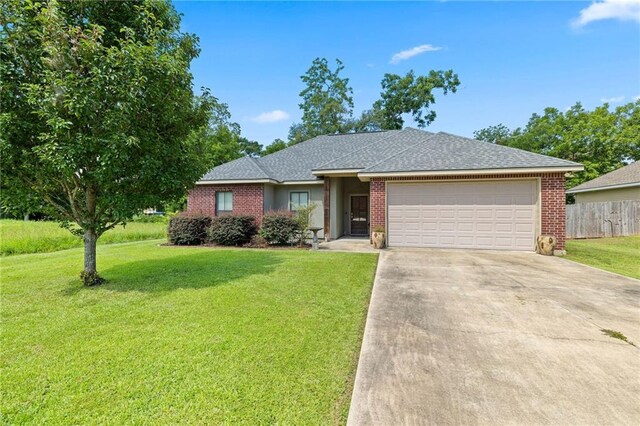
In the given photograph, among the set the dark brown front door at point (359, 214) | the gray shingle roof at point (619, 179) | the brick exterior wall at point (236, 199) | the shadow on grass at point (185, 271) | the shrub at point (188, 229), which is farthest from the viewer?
the gray shingle roof at point (619, 179)

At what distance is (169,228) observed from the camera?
1291cm

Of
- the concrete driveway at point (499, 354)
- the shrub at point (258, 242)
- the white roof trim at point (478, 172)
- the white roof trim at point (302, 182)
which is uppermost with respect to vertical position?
the white roof trim at point (302, 182)

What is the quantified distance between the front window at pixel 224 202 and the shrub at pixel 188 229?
1.92 metres

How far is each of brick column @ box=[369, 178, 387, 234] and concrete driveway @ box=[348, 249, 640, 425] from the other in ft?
17.4

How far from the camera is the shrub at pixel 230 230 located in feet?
40.2

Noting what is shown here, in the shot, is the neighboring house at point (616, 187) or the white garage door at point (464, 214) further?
the neighboring house at point (616, 187)

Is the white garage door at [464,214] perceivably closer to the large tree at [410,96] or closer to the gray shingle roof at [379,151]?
the gray shingle roof at [379,151]

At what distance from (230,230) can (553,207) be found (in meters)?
11.7

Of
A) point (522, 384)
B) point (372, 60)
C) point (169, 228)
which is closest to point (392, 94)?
point (372, 60)

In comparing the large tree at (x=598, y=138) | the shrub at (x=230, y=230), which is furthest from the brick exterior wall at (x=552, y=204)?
the large tree at (x=598, y=138)

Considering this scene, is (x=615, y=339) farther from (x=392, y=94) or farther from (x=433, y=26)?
(x=392, y=94)

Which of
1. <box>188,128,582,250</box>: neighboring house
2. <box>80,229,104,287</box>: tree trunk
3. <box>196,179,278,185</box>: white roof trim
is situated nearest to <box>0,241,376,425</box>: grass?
<box>80,229,104,287</box>: tree trunk

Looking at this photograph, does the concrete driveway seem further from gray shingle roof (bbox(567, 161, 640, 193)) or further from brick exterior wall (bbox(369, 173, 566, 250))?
gray shingle roof (bbox(567, 161, 640, 193))

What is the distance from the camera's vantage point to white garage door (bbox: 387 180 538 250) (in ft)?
33.4
